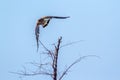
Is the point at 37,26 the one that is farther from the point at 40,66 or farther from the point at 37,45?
the point at 40,66

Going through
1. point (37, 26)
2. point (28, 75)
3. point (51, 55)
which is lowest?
point (28, 75)

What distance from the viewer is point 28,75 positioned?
15.6 ft

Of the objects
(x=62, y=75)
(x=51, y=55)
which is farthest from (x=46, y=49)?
(x=62, y=75)

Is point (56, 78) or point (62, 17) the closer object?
point (56, 78)

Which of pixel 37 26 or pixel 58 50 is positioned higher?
pixel 37 26

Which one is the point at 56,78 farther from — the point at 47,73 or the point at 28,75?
the point at 28,75

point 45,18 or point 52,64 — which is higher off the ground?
point 45,18

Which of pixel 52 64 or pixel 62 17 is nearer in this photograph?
pixel 52 64

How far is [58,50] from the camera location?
4477 millimetres

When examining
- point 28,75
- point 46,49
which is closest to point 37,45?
point 46,49

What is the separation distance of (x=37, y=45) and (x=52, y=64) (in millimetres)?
379

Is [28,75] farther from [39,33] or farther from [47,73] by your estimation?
[39,33]

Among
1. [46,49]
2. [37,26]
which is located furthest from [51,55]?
[37,26]

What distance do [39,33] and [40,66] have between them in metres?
0.47
